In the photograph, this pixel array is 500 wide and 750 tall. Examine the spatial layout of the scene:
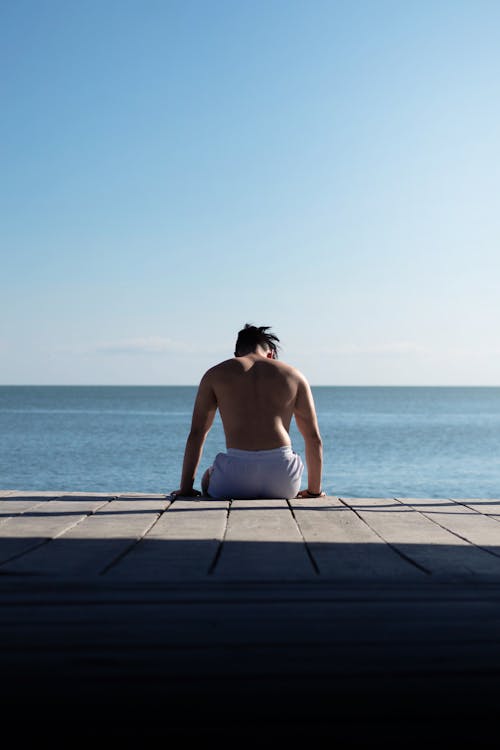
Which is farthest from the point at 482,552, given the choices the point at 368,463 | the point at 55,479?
the point at 368,463

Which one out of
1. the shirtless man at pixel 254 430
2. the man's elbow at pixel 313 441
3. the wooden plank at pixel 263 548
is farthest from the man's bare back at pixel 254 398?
the wooden plank at pixel 263 548

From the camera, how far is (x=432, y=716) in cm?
143

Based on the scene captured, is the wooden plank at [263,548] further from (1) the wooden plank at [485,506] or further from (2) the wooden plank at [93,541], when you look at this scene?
(1) the wooden plank at [485,506]

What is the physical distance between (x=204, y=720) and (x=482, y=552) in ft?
5.41

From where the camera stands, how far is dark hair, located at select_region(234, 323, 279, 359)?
5.00 metres

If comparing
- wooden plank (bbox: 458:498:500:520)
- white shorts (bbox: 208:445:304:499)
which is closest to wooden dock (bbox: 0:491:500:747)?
wooden plank (bbox: 458:498:500:520)

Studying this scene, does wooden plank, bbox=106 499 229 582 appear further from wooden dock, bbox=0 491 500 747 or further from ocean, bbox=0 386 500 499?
ocean, bbox=0 386 500 499

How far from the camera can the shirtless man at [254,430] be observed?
4.63 metres

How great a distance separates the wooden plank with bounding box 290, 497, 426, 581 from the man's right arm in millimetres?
699

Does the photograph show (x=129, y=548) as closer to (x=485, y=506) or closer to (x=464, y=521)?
(x=464, y=521)

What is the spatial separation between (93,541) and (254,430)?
→ 6.14 feet

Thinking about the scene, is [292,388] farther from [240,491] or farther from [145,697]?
[145,697]

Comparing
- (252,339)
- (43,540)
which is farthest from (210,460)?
(43,540)

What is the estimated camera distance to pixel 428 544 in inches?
116
